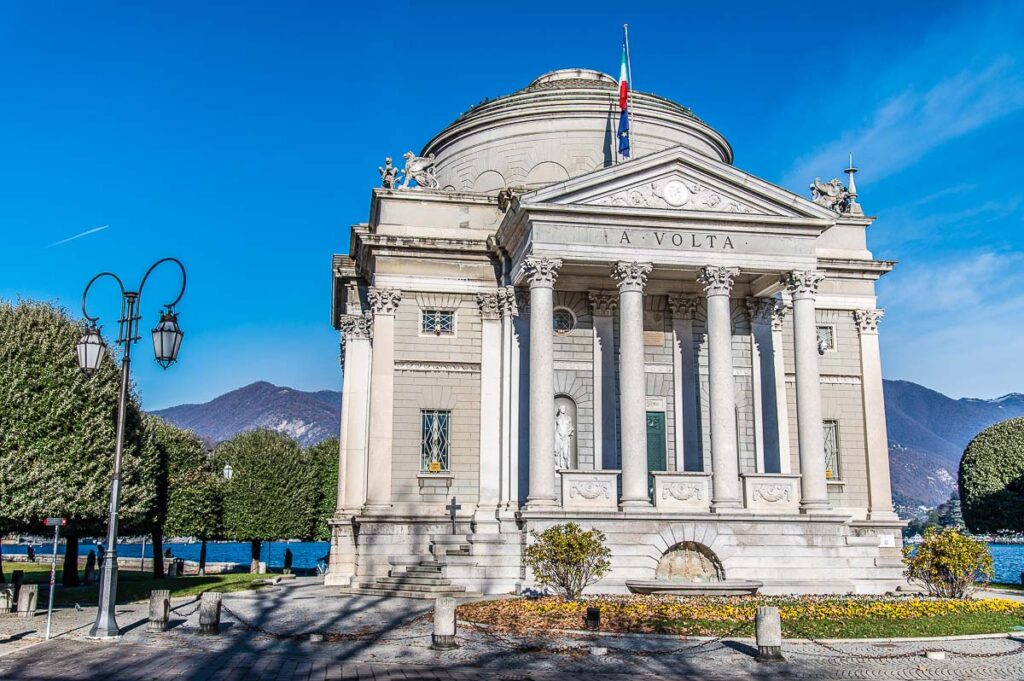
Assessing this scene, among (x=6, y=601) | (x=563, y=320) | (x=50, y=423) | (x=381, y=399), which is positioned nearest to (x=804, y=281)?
(x=563, y=320)

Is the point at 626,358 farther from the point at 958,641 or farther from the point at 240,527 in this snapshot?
the point at 240,527

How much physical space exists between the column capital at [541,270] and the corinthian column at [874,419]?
40.9ft

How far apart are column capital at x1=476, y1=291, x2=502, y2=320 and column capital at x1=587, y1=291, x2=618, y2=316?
303 cm

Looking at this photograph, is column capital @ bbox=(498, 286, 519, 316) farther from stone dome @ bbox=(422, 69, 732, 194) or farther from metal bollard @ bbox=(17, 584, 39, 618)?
metal bollard @ bbox=(17, 584, 39, 618)

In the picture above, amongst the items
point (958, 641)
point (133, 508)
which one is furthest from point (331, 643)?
point (133, 508)

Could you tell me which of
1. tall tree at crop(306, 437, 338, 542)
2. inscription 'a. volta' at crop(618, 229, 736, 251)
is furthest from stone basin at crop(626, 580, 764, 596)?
tall tree at crop(306, 437, 338, 542)

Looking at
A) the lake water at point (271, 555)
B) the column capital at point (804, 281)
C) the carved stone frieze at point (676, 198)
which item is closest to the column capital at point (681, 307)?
the column capital at point (804, 281)

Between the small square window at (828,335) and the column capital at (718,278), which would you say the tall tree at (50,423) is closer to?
the column capital at (718,278)

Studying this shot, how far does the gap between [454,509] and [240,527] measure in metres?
26.2

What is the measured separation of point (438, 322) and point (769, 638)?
699 inches

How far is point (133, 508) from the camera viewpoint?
94.3 ft

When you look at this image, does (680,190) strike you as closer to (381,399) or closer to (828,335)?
(828,335)

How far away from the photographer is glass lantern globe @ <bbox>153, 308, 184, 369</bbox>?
62.7ft

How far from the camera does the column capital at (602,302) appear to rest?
104 ft
